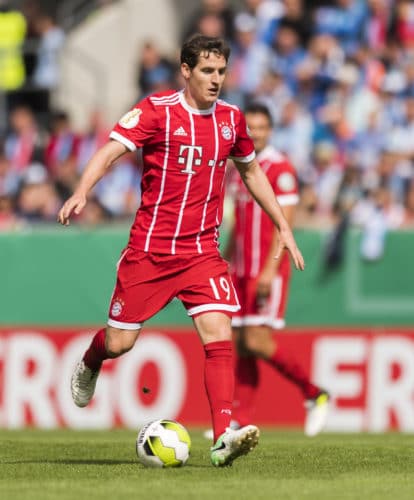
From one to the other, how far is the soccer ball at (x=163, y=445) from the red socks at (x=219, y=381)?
217 millimetres

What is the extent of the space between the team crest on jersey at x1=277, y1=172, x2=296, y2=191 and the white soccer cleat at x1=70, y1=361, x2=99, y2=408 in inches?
113

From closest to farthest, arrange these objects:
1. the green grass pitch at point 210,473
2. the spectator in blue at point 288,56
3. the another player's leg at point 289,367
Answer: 1. the green grass pitch at point 210,473
2. the another player's leg at point 289,367
3. the spectator in blue at point 288,56

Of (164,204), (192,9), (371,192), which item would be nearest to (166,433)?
(164,204)

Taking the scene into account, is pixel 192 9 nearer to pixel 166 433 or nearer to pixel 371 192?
pixel 371 192

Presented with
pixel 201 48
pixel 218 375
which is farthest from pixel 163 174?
pixel 218 375

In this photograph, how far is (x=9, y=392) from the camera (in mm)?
15328

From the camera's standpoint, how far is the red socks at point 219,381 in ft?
27.9

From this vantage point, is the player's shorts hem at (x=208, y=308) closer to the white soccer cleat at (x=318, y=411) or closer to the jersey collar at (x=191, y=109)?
the jersey collar at (x=191, y=109)

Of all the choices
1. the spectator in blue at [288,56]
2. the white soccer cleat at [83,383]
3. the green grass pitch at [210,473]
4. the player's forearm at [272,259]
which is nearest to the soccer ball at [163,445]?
the green grass pitch at [210,473]

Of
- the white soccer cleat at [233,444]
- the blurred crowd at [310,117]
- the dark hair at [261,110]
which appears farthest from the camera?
the blurred crowd at [310,117]

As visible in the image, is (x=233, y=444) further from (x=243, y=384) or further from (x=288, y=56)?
(x=288, y=56)

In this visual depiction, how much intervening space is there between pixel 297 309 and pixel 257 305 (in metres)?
3.86

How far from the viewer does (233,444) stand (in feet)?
26.7

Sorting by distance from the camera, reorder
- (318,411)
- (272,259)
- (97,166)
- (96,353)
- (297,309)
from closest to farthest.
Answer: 1. (97,166)
2. (96,353)
3. (272,259)
4. (318,411)
5. (297,309)
